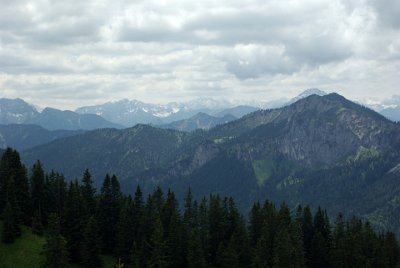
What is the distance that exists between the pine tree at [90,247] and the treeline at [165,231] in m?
0.20

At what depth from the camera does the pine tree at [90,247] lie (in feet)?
333

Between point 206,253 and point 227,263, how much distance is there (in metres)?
11.0

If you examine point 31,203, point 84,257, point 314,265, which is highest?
point 31,203

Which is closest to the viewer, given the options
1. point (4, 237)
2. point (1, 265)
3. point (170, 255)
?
point (1, 265)

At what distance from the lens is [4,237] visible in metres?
101

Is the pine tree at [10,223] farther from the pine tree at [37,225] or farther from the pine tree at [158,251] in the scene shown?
the pine tree at [158,251]

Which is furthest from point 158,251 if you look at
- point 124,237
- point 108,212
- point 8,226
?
point 8,226

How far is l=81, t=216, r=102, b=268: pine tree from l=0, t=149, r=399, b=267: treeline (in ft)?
0.67

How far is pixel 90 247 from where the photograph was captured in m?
103


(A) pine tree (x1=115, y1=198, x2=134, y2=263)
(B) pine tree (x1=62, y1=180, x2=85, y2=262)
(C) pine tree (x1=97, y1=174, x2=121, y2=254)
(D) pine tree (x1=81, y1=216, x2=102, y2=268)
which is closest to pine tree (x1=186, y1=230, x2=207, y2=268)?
(A) pine tree (x1=115, y1=198, x2=134, y2=263)

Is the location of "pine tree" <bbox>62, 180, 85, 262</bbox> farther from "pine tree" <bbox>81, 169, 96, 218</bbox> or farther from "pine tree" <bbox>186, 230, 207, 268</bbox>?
"pine tree" <bbox>186, 230, 207, 268</bbox>

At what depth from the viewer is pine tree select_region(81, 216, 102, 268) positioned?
10162 cm

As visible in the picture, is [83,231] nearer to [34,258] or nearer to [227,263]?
[34,258]

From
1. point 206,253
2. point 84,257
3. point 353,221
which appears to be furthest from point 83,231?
point 353,221
